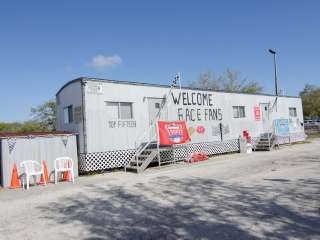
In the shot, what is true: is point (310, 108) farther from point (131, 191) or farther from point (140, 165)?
point (131, 191)

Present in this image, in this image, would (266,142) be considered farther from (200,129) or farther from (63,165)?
(63,165)

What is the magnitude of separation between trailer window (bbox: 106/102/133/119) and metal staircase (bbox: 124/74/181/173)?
125cm

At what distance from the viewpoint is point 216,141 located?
20.0m

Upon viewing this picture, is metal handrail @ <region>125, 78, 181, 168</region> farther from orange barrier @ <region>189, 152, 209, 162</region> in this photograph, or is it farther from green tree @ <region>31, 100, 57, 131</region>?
green tree @ <region>31, 100, 57, 131</region>

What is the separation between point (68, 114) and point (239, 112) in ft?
35.5

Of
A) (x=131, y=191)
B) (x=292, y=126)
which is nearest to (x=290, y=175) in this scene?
(x=131, y=191)

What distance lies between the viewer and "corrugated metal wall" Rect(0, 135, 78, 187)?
1227 centimetres

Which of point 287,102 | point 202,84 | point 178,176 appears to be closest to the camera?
point 178,176

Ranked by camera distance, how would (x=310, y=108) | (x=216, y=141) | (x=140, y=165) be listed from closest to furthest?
(x=140, y=165)
(x=216, y=141)
(x=310, y=108)

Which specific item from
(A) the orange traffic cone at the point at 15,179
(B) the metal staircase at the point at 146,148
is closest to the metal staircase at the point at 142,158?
(B) the metal staircase at the point at 146,148

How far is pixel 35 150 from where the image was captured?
1308 centimetres

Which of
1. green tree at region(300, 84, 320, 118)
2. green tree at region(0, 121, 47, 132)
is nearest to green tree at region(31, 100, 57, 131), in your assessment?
green tree at region(0, 121, 47, 132)

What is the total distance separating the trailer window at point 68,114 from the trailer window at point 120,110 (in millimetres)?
1865

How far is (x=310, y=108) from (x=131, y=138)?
4925 centimetres
